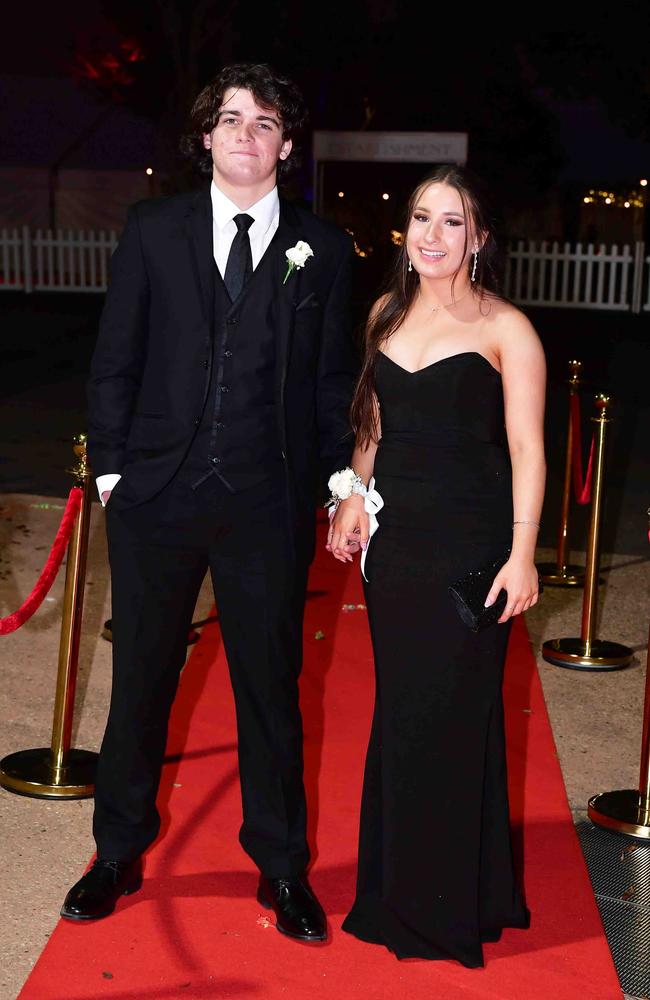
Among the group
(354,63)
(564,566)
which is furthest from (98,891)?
(354,63)

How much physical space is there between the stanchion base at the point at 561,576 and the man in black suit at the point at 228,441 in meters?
4.07

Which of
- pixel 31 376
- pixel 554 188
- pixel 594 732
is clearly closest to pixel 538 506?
pixel 594 732

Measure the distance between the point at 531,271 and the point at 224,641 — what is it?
21767mm

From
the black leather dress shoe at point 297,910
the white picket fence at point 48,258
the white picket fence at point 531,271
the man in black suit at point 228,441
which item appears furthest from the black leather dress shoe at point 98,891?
the white picket fence at point 48,258

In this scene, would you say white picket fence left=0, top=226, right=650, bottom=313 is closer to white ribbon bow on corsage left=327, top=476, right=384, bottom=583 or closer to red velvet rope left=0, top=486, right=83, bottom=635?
red velvet rope left=0, top=486, right=83, bottom=635

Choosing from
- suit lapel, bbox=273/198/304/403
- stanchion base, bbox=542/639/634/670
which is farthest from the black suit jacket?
stanchion base, bbox=542/639/634/670

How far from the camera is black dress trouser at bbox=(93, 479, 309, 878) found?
3598 millimetres

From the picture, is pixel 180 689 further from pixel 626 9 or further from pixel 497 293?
pixel 626 9

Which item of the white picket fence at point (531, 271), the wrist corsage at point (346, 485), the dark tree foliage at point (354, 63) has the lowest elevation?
the wrist corsage at point (346, 485)

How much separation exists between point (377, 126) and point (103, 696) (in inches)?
1101

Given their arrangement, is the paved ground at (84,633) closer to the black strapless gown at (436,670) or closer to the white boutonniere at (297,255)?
the black strapless gown at (436,670)

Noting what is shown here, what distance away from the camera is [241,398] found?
3.51 metres

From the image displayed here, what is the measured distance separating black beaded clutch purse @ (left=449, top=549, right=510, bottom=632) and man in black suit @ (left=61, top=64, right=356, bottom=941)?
0.47 meters

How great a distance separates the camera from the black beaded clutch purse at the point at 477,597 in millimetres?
3461
